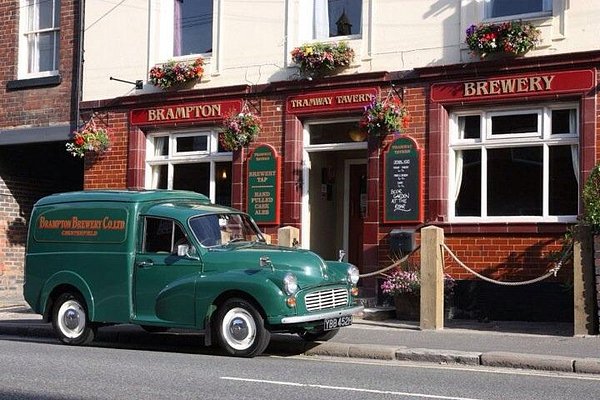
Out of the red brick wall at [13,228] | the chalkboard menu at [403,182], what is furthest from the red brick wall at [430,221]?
the red brick wall at [13,228]

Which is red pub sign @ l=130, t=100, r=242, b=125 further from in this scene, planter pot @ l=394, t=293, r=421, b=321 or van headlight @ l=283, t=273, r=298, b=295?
van headlight @ l=283, t=273, r=298, b=295

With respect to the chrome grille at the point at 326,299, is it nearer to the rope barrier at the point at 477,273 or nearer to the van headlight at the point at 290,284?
the van headlight at the point at 290,284

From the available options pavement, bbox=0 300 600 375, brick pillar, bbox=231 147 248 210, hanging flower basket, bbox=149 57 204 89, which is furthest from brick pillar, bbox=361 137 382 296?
hanging flower basket, bbox=149 57 204 89

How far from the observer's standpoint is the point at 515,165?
13.8 metres

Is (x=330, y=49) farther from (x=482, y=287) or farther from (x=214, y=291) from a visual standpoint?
(x=214, y=291)

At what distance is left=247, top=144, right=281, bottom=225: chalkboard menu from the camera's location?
51.1 ft

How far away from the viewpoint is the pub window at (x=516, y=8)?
44.8 feet

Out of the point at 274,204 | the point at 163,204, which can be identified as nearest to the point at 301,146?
the point at 274,204

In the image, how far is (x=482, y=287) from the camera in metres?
13.8

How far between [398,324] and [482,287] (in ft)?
5.34

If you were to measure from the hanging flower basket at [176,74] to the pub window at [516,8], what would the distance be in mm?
5516

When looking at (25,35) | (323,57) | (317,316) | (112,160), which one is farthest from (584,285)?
(25,35)

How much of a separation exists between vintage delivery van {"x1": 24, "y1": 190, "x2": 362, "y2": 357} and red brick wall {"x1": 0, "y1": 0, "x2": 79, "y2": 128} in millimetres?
6426

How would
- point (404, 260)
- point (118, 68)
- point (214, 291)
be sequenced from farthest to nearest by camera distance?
point (118, 68)
point (404, 260)
point (214, 291)
